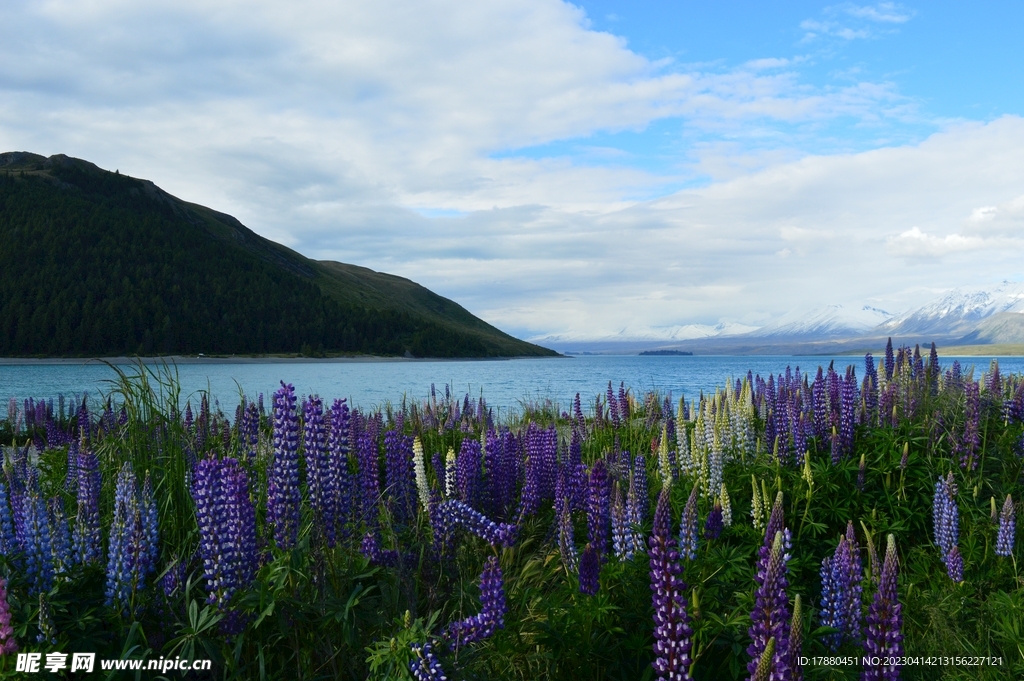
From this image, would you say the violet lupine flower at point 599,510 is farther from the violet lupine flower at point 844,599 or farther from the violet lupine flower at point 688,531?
the violet lupine flower at point 844,599

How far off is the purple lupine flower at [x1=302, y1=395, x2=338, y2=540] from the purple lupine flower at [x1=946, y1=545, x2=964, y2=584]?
195 inches

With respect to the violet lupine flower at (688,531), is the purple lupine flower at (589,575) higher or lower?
lower

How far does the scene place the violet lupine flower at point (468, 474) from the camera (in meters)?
6.38

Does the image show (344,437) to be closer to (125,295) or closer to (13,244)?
(125,295)

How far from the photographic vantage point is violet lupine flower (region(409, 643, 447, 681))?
3.15 metres

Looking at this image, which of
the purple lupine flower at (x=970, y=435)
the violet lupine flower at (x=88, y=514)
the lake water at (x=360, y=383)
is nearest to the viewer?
the violet lupine flower at (x=88, y=514)

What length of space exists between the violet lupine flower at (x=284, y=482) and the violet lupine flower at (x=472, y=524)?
1167mm

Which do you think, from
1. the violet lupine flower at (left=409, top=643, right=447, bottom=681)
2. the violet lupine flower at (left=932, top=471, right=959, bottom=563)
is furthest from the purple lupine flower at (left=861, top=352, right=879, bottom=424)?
the violet lupine flower at (left=409, top=643, right=447, bottom=681)

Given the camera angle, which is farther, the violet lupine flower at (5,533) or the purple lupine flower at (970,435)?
the purple lupine flower at (970,435)

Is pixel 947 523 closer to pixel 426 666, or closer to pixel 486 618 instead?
pixel 486 618

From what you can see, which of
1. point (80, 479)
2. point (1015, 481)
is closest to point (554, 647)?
point (80, 479)

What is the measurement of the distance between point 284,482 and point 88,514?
202 centimetres

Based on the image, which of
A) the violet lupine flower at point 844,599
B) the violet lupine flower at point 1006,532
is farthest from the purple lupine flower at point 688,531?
the violet lupine flower at point 1006,532

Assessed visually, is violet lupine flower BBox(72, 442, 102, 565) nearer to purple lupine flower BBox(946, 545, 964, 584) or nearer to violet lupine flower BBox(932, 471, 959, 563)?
purple lupine flower BBox(946, 545, 964, 584)
